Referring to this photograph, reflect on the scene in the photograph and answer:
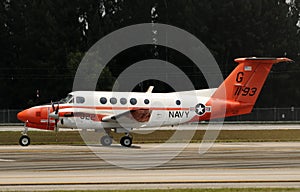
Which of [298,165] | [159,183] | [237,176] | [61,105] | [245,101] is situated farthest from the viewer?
[245,101]

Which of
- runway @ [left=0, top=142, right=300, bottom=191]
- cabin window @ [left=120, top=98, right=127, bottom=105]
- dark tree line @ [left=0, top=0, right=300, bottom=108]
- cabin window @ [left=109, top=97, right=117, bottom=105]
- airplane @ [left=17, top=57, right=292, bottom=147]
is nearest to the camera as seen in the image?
runway @ [left=0, top=142, right=300, bottom=191]

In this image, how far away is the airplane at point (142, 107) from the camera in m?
33.8

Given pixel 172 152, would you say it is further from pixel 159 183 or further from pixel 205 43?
pixel 205 43

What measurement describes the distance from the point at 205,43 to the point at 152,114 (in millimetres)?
42563

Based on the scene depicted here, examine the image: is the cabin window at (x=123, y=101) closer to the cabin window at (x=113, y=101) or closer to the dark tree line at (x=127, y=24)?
the cabin window at (x=113, y=101)

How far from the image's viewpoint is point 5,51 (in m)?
78.8

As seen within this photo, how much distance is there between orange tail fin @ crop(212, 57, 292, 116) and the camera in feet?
123

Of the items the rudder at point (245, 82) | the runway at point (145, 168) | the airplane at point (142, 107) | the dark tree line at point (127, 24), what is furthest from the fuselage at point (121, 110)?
the dark tree line at point (127, 24)

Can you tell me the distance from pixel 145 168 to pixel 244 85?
55.9 ft

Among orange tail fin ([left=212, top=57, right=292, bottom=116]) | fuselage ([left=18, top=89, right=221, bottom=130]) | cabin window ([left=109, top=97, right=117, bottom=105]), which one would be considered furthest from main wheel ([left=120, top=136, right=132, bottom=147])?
orange tail fin ([left=212, top=57, right=292, bottom=116])

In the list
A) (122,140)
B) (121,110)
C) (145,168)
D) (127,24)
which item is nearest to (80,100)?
(121,110)

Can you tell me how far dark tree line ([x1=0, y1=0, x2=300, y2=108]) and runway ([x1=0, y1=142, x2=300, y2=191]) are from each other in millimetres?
45748

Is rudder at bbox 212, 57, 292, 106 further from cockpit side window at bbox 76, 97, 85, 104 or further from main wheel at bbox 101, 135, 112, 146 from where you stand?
cockpit side window at bbox 76, 97, 85, 104

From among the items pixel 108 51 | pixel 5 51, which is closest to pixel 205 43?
pixel 108 51
